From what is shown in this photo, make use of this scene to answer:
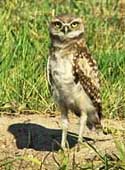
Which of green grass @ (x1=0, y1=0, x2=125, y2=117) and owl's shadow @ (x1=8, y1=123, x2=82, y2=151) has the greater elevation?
green grass @ (x1=0, y1=0, x2=125, y2=117)

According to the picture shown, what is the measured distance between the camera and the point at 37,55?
8.27 m

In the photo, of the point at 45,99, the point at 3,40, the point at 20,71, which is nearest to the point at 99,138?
the point at 45,99

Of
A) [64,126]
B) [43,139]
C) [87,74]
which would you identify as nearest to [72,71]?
[87,74]

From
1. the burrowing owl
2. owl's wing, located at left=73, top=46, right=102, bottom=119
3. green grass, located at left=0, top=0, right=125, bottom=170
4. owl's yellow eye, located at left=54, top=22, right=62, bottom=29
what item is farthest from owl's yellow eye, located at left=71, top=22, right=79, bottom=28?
green grass, located at left=0, top=0, right=125, bottom=170

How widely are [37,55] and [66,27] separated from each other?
6.52ft

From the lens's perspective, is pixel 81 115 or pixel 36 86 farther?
pixel 36 86

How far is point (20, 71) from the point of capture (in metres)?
7.89

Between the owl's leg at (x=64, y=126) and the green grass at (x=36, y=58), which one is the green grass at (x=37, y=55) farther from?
the owl's leg at (x=64, y=126)

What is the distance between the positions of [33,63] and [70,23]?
1.76 m

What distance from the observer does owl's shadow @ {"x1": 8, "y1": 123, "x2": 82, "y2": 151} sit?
682cm

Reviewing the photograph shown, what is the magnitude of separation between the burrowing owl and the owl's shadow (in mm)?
334

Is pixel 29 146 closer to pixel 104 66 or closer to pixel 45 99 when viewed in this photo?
pixel 45 99

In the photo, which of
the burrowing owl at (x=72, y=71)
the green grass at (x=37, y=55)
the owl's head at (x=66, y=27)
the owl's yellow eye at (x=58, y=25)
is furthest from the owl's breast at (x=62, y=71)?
the green grass at (x=37, y=55)

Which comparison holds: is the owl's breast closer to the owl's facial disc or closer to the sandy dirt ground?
the owl's facial disc
